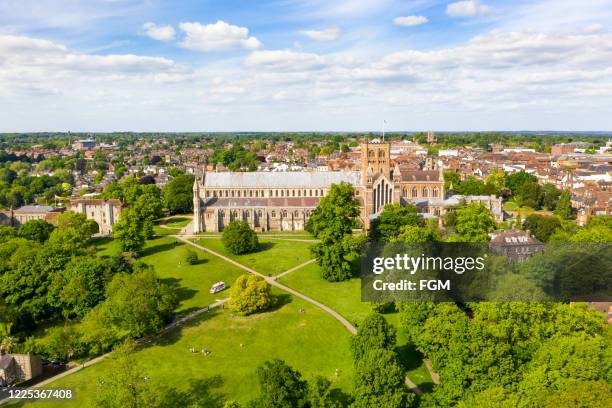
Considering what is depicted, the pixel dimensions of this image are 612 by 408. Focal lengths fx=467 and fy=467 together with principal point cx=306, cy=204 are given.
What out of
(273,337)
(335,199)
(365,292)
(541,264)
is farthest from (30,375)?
(541,264)

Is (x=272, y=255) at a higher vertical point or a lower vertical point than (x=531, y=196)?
lower

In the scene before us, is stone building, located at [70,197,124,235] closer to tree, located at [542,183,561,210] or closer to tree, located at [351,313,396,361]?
tree, located at [351,313,396,361]

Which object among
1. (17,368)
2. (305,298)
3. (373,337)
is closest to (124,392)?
(17,368)

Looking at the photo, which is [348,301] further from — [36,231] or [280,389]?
[36,231]

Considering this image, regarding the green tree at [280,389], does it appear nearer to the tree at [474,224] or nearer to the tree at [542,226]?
the tree at [474,224]

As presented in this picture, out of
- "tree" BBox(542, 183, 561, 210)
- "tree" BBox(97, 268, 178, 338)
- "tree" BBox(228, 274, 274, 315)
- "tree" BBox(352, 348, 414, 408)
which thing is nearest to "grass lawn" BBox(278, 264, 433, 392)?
"tree" BBox(352, 348, 414, 408)

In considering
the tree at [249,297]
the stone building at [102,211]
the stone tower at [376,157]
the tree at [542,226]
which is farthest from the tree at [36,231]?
the tree at [542,226]
